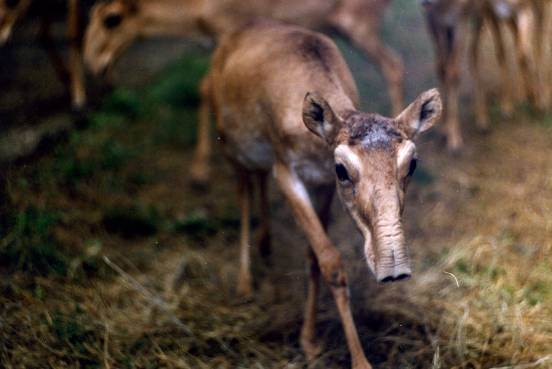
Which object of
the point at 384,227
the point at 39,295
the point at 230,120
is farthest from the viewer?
the point at 230,120

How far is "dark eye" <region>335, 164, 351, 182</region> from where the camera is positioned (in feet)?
12.4

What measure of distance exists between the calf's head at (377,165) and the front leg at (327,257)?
514 mm

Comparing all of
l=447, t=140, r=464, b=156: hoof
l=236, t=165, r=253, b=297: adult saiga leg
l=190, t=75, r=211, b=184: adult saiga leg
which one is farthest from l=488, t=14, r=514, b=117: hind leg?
l=236, t=165, r=253, b=297: adult saiga leg

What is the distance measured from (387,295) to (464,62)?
5596mm

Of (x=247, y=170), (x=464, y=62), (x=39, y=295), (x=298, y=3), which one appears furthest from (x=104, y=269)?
(x=464, y=62)

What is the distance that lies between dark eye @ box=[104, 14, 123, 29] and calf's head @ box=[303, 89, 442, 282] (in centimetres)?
475

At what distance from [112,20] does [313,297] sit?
185 inches

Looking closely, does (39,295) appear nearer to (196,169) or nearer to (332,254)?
(332,254)

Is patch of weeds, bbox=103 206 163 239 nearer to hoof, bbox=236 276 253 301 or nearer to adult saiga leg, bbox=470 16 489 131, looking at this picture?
hoof, bbox=236 276 253 301

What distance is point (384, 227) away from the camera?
3457mm

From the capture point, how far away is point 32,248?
5.43m

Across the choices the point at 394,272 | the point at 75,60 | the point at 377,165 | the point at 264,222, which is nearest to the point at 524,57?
the point at 264,222

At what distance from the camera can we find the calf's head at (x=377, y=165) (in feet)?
11.3

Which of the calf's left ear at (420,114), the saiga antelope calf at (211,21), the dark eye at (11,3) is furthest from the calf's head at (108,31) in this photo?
the calf's left ear at (420,114)
